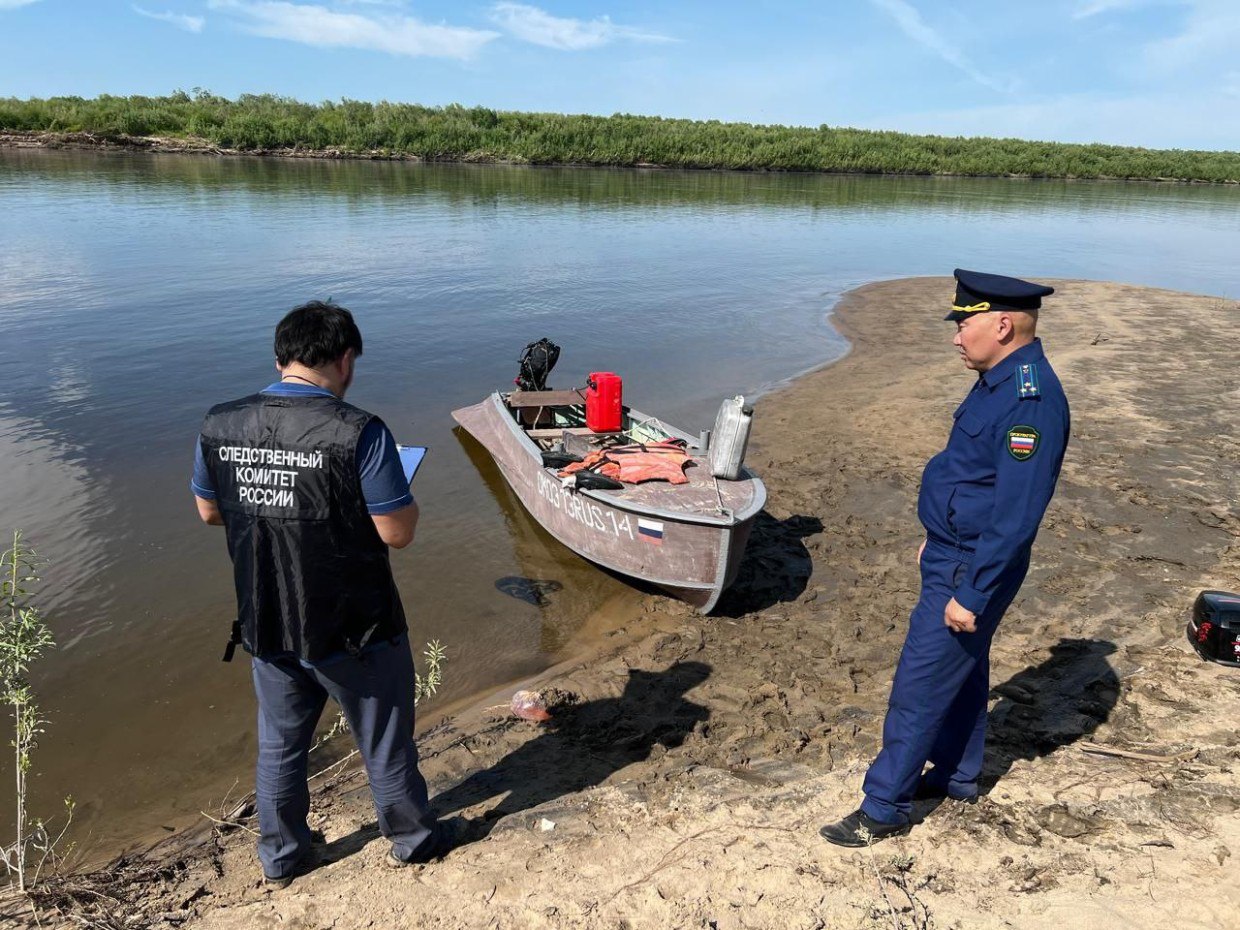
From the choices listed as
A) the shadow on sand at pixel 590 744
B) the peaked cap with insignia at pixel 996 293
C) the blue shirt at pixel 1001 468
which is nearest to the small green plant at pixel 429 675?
the shadow on sand at pixel 590 744

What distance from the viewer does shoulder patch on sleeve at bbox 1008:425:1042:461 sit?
8.27 feet

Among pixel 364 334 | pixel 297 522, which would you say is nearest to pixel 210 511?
pixel 297 522

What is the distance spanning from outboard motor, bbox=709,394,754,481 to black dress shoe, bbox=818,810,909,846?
3177 millimetres

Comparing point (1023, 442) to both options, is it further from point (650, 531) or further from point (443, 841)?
point (650, 531)

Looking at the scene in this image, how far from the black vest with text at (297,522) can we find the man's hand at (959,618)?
2.04 meters

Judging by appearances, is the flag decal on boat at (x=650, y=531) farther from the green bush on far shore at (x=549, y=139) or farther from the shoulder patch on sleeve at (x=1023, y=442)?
the green bush on far shore at (x=549, y=139)

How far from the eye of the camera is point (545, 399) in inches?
331

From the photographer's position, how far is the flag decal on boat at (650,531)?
558 centimetres

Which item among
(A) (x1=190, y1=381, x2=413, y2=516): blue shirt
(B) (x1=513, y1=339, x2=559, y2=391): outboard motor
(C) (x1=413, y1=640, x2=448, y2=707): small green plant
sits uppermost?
(A) (x1=190, y1=381, x2=413, y2=516): blue shirt

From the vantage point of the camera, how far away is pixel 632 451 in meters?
6.60

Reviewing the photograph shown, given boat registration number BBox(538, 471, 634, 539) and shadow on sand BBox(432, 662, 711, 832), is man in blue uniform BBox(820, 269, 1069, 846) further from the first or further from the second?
boat registration number BBox(538, 471, 634, 539)

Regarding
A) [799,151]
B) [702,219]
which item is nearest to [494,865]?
[702,219]

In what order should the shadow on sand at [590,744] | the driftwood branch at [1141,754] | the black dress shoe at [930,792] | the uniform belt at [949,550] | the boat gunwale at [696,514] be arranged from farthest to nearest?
the boat gunwale at [696,514] → the shadow on sand at [590,744] → the driftwood branch at [1141,754] → the black dress shoe at [930,792] → the uniform belt at [949,550]

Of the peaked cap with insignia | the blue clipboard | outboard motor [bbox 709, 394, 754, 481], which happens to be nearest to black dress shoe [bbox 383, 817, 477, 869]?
the blue clipboard
